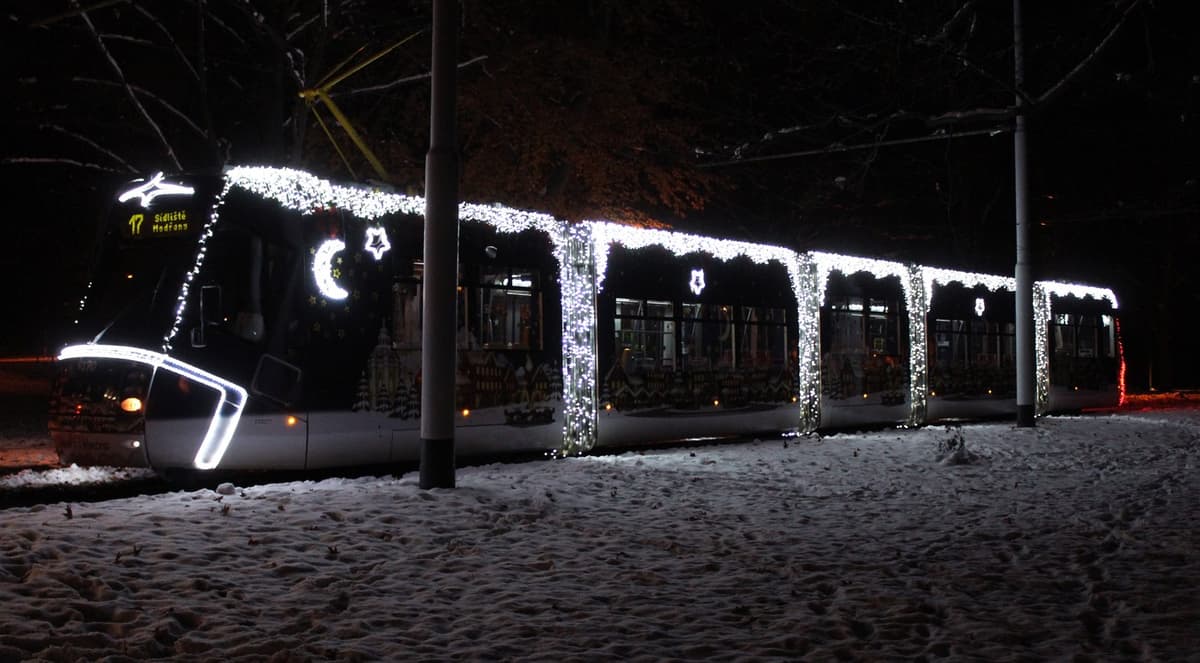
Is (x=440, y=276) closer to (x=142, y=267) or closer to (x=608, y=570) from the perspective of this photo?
(x=142, y=267)

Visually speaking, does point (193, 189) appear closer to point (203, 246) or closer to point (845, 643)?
point (203, 246)

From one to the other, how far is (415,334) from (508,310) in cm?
153

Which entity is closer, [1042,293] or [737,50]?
[1042,293]

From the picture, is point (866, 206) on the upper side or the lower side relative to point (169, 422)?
upper

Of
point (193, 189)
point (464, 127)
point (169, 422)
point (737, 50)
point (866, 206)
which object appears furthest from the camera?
point (866, 206)

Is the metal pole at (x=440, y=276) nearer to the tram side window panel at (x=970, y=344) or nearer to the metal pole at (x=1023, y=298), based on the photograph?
the tram side window panel at (x=970, y=344)

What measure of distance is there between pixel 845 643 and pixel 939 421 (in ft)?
57.5

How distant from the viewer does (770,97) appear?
2881 centimetres

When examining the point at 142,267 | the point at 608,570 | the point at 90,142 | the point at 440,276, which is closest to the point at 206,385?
the point at 142,267

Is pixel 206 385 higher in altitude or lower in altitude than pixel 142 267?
lower

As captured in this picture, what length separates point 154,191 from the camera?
10.8 meters

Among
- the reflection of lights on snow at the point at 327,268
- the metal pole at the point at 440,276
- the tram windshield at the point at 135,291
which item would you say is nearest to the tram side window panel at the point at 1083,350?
the metal pole at the point at 440,276

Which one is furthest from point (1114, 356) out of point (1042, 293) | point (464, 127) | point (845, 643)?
point (845, 643)

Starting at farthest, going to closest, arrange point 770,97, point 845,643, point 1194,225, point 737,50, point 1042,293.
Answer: point 1194,225
point 770,97
point 737,50
point 1042,293
point 845,643
